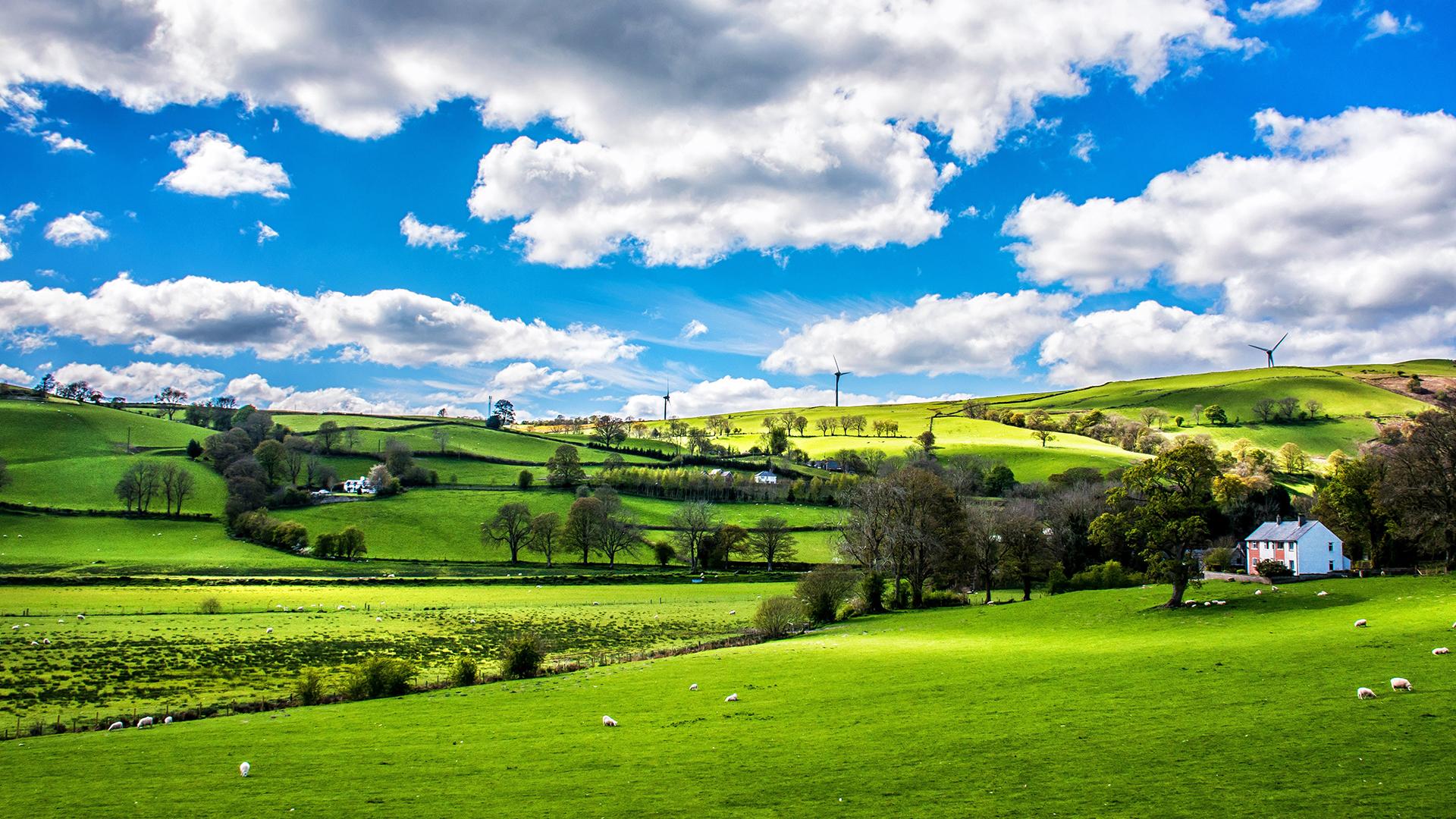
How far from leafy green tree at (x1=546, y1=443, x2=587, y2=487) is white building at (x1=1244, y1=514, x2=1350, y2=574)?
105 meters

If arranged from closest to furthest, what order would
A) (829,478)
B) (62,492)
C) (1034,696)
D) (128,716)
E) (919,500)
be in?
(1034,696) < (128,716) < (919,500) < (62,492) < (829,478)

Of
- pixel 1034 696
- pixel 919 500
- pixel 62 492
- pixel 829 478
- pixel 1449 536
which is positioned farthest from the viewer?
pixel 829 478

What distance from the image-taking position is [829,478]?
150875 millimetres

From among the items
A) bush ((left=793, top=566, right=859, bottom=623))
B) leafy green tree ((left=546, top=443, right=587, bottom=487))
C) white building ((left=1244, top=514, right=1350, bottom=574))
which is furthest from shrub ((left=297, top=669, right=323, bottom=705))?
leafy green tree ((left=546, top=443, right=587, bottom=487))

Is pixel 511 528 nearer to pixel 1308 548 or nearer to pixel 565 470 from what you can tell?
pixel 565 470

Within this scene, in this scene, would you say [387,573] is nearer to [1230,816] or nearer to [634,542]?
[634,542]

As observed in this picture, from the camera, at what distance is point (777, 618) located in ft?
165

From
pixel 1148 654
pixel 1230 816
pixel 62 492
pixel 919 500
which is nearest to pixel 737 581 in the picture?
pixel 919 500

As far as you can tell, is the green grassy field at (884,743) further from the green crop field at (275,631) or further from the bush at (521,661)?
the green crop field at (275,631)

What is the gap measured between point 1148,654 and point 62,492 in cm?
14883

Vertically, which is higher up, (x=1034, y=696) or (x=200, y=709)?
(x=1034, y=696)

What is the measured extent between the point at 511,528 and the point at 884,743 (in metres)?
95.1

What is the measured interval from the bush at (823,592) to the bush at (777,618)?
3.78m

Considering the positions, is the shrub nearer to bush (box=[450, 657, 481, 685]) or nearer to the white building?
bush (box=[450, 657, 481, 685])
